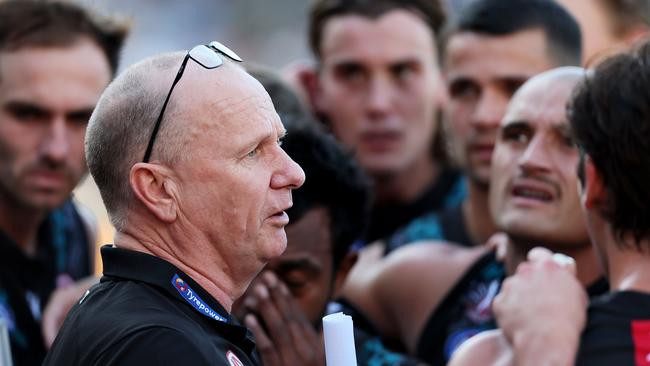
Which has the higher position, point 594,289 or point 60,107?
point 60,107

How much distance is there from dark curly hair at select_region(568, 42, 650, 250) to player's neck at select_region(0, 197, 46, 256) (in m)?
2.62

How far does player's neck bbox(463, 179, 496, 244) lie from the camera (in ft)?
17.0

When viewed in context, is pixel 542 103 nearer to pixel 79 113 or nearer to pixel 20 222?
pixel 79 113

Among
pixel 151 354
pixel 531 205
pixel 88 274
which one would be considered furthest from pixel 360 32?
pixel 151 354

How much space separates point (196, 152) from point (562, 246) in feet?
6.37

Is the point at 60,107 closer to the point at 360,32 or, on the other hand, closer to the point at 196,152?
the point at 360,32

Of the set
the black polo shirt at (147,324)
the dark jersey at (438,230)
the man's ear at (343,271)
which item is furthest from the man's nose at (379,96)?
the black polo shirt at (147,324)

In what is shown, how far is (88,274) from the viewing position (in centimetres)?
537

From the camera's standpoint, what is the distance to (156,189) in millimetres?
2469

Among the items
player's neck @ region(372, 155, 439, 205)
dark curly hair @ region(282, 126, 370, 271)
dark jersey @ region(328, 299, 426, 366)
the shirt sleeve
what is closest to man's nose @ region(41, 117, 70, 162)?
dark curly hair @ region(282, 126, 370, 271)

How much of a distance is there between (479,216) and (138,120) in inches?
118

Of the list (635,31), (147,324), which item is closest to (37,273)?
(147,324)

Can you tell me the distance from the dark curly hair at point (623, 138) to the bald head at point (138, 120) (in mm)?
1090

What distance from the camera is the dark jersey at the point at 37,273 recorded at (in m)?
4.66
